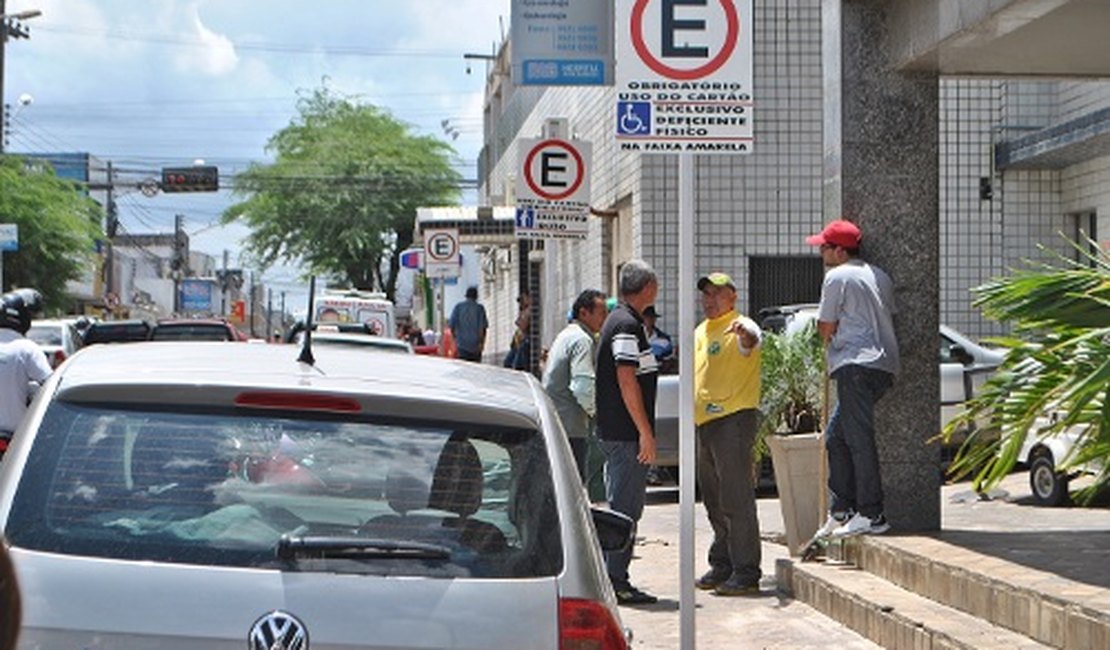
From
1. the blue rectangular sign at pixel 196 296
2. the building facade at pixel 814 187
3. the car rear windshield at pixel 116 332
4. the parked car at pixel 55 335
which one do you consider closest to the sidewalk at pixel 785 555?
the building facade at pixel 814 187

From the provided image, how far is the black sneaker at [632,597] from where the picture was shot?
10.6 meters

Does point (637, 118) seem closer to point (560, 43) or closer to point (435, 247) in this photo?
point (560, 43)

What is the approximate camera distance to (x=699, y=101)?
7.94m

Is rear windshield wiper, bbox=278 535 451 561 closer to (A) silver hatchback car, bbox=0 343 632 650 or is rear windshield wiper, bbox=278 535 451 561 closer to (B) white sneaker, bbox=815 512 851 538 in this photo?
(A) silver hatchback car, bbox=0 343 632 650

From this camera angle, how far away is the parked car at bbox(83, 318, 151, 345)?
2238 centimetres

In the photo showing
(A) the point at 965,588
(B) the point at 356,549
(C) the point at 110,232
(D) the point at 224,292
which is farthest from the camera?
(D) the point at 224,292

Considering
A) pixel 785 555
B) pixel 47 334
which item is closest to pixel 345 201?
pixel 47 334

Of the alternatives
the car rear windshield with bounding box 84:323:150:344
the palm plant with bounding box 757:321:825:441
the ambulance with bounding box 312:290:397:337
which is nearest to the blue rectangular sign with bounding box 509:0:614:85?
the palm plant with bounding box 757:321:825:441

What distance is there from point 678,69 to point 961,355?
31.6 feet

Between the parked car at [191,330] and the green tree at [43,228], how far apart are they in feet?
83.5

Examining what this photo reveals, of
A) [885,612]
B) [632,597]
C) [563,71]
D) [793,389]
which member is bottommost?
[632,597]

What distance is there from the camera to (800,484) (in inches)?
443

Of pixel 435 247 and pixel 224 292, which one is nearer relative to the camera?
pixel 435 247

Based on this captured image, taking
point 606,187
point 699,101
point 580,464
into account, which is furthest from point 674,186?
point 699,101
